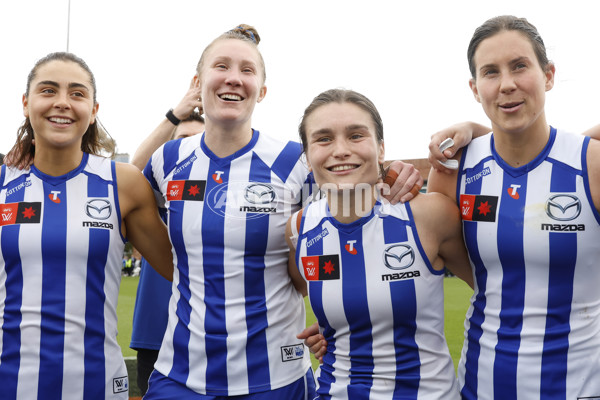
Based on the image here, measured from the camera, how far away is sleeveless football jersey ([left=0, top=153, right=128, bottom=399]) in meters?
2.51

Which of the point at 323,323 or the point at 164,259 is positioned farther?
the point at 164,259

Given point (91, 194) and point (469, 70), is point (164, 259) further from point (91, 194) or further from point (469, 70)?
point (469, 70)

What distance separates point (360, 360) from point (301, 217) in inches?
27.5

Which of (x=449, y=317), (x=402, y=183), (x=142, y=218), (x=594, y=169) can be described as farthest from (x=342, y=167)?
(x=449, y=317)

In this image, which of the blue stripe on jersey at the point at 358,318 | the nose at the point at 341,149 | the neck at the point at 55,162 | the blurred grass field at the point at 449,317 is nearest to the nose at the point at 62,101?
the neck at the point at 55,162

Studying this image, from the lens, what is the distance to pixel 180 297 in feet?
8.99

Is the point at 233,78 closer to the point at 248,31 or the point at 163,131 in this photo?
the point at 248,31

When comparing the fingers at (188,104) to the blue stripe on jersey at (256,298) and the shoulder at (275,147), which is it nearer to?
the shoulder at (275,147)

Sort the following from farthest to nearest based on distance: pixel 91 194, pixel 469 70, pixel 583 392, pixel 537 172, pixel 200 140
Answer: pixel 200 140 < pixel 91 194 < pixel 469 70 < pixel 537 172 < pixel 583 392

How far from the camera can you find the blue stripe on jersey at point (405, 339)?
7.14 feet

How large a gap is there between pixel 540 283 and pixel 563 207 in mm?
311

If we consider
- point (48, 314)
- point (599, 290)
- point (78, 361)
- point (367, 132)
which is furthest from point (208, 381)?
point (599, 290)

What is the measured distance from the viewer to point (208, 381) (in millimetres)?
2535

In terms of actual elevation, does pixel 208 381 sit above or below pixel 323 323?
below
